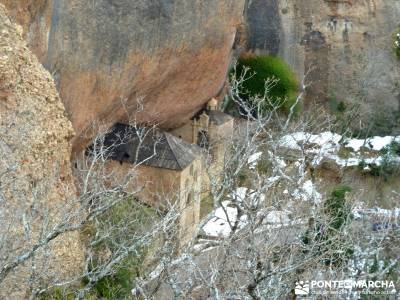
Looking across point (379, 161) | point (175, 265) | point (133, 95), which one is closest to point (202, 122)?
point (133, 95)

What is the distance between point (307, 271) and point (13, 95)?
6.25 m

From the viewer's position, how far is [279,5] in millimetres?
24828

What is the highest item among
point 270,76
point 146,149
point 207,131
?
point 270,76

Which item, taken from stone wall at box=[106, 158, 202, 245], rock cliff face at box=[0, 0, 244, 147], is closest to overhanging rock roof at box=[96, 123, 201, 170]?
stone wall at box=[106, 158, 202, 245]

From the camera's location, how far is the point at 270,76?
24.4 m

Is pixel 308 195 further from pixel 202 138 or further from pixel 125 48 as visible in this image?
pixel 202 138

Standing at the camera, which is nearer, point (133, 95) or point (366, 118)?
point (133, 95)

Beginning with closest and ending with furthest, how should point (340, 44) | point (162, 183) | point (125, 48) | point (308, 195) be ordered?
point (308, 195) < point (125, 48) < point (162, 183) < point (340, 44)

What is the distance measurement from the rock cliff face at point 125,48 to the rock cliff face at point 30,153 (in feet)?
5.65

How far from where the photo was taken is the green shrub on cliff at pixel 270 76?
24.5m

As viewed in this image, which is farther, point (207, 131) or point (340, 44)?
point (340, 44)

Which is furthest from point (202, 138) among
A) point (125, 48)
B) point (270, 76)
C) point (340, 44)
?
point (340, 44)

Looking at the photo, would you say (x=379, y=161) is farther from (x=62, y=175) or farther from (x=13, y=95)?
(x=13, y=95)

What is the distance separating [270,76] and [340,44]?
360 centimetres
